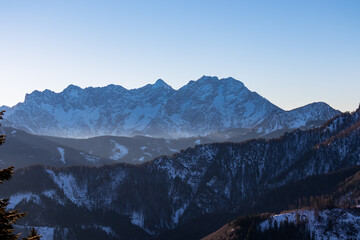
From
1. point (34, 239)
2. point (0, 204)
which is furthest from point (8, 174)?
point (34, 239)

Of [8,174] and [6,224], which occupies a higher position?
[8,174]

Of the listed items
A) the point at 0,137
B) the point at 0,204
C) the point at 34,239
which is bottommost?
the point at 34,239

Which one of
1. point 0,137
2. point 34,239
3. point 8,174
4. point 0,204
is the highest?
point 0,137

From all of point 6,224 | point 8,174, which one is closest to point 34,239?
point 6,224

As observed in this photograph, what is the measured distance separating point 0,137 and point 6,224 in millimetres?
5744

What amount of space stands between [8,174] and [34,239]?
4690mm

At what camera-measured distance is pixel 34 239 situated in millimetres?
31141

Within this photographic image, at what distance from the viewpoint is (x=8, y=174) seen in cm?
3047

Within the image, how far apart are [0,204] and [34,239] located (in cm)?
322

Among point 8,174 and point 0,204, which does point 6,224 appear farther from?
point 8,174

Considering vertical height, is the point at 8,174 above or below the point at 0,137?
below

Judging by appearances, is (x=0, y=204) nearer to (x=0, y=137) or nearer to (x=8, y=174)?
(x=8, y=174)

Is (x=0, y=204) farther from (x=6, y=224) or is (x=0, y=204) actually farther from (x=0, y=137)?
(x=0, y=137)

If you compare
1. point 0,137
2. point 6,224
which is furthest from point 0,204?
point 0,137
